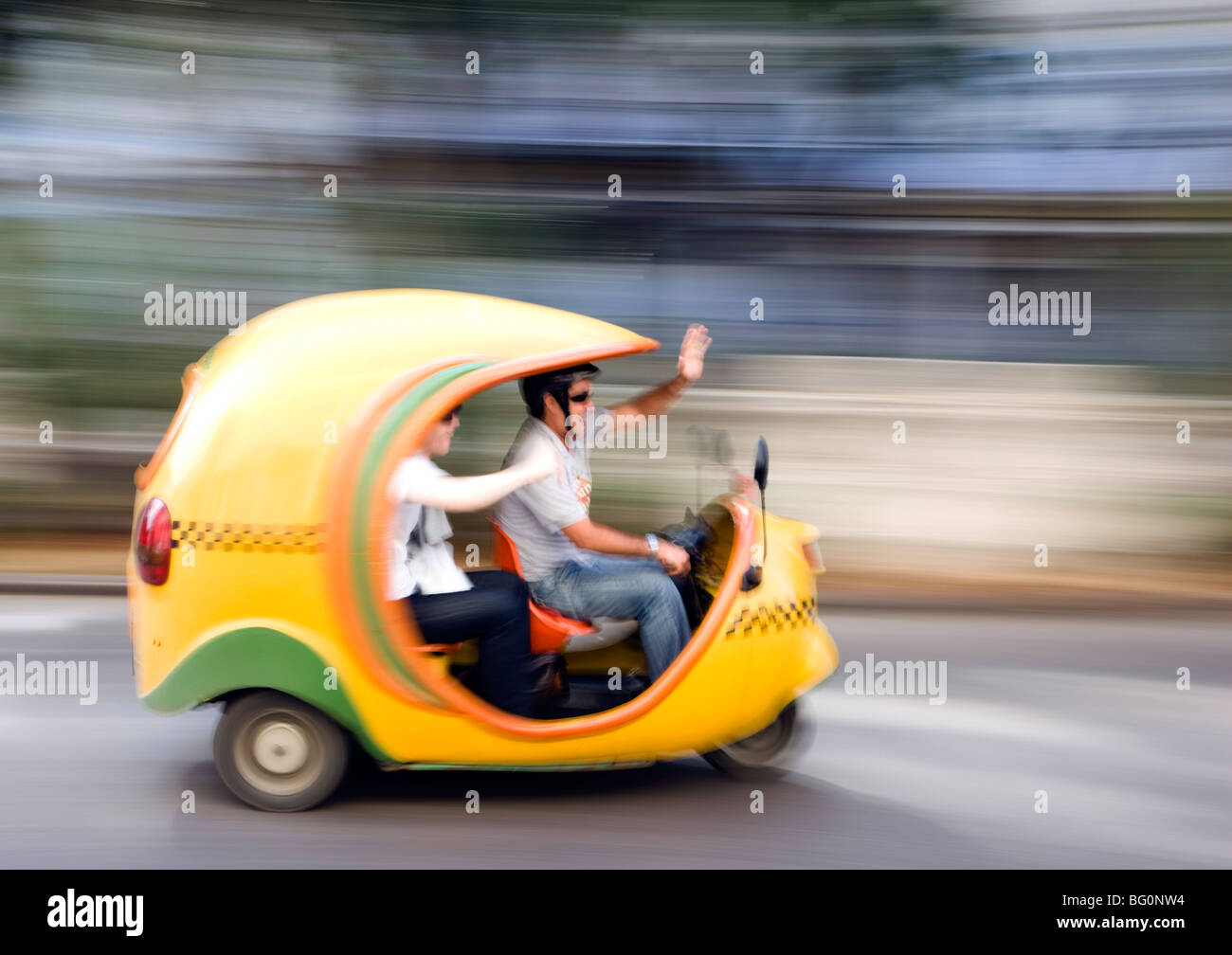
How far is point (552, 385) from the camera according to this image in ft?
11.8

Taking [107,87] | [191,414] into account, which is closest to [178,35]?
[107,87]

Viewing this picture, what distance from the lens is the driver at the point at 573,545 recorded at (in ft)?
11.6

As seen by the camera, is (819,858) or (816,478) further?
(816,478)

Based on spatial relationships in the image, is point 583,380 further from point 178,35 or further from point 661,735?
point 178,35

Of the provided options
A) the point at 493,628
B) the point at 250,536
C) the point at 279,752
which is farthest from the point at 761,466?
the point at 279,752

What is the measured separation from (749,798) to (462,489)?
1.32 meters

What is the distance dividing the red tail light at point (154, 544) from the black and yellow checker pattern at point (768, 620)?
1517 mm

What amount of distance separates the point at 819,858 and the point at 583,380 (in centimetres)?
147

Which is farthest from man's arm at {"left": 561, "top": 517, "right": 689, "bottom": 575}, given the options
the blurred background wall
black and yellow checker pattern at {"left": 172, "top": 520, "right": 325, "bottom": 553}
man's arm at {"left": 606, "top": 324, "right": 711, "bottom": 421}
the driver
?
the blurred background wall

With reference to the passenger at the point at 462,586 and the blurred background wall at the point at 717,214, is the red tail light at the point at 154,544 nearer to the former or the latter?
the passenger at the point at 462,586

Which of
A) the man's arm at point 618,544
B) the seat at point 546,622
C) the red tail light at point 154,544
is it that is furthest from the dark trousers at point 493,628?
the red tail light at point 154,544

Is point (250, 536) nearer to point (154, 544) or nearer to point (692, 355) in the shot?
point (154, 544)

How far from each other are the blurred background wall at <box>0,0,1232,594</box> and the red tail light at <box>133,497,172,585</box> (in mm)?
4153

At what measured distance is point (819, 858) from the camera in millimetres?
3449
